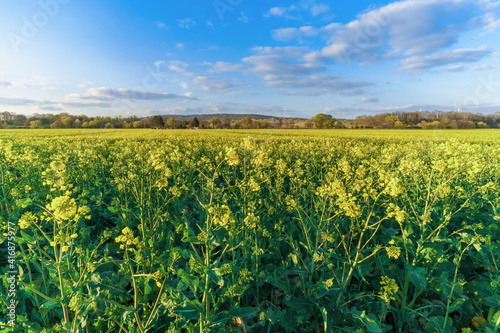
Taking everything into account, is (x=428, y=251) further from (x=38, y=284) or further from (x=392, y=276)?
(x=38, y=284)

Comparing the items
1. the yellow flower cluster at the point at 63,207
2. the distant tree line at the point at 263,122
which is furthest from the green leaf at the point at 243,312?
the distant tree line at the point at 263,122

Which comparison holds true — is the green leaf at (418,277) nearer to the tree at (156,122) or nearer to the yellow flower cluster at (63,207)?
the yellow flower cluster at (63,207)

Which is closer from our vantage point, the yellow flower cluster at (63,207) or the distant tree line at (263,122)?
the yellow flower cluster at (63,207)

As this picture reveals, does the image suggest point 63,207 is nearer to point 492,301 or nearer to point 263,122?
point 492,301

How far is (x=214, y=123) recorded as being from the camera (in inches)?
3285

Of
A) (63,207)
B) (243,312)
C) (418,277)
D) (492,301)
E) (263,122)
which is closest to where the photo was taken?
(63,207)

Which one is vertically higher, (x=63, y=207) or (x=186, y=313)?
(x=63, y=207)

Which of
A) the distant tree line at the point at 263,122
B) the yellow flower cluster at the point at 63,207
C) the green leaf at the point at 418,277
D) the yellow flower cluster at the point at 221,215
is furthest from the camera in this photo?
the distant tree line at the point at 263,122

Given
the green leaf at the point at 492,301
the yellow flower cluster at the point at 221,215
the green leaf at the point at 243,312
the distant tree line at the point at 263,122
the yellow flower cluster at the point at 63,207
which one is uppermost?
the distant tree line at the point at 263,122

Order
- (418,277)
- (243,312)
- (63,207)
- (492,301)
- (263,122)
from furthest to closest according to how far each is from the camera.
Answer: (263,122), (492,301), (418,277), (243,312), (63,207)

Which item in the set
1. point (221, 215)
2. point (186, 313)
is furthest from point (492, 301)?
point (186, 313)

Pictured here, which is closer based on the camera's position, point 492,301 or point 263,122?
point 492,301

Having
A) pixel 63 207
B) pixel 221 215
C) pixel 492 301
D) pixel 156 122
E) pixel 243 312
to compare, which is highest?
pixel 156 122

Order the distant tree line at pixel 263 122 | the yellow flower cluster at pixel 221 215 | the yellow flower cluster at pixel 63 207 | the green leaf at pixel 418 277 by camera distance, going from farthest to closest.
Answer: the distant tree line at pixel 263 122 → the green leaf at pixel 418 277 → the yellow flower cluster at pixel 221 215 → the yellow flower cluster at pixel 63 207
